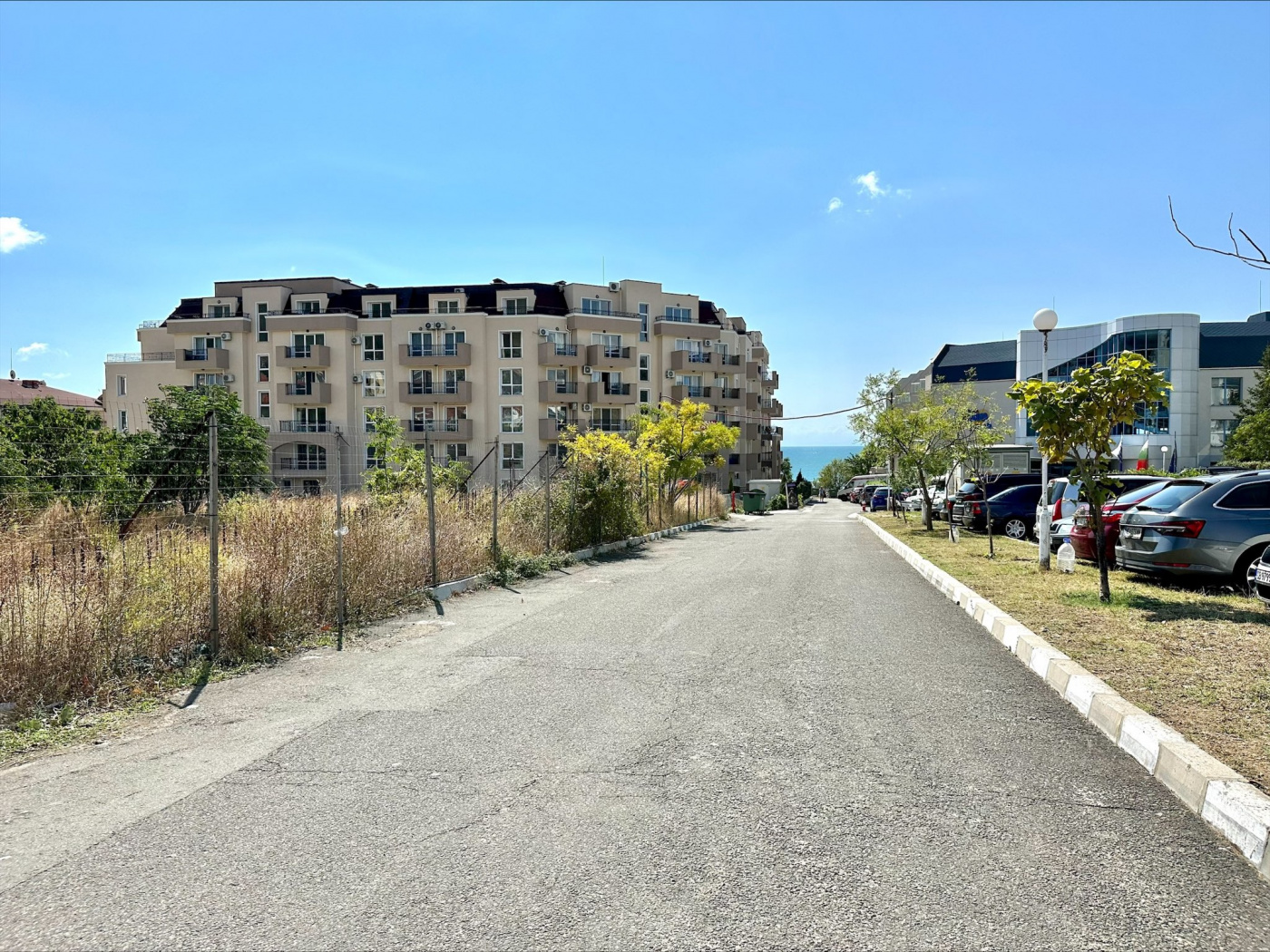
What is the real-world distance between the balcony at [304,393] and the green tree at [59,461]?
83.1 feet

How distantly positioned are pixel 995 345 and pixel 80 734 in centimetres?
11402

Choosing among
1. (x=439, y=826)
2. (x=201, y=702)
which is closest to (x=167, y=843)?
(x=439, y=826)

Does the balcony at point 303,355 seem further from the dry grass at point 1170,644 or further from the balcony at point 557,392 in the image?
the dry grass at point 1170,644

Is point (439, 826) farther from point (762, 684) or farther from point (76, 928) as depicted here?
point (762, 684)

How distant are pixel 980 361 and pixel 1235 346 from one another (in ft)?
111

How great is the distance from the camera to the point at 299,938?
9.32 ft

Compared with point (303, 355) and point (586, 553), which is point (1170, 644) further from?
point (303, 355)

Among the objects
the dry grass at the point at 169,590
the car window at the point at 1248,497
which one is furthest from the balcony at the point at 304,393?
the car window at the point at 1248,497

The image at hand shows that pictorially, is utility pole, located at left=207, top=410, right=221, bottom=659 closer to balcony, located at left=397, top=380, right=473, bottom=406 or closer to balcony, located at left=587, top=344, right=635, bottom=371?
balcony, located at left=397, top=380, right=473, bottom=406

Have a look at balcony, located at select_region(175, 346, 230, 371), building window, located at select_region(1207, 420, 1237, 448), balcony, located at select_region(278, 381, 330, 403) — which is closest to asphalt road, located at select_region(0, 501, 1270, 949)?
balcony, located at select_region(278, 381, 330, 403)

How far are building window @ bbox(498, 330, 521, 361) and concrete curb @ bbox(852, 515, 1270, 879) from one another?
53586 millimetres

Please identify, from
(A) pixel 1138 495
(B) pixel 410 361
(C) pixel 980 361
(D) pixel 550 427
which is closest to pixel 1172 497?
(A) pixel 1138 495

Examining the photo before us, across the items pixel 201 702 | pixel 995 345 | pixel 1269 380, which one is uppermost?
pixel 995 345

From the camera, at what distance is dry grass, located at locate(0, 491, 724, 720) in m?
5.88
